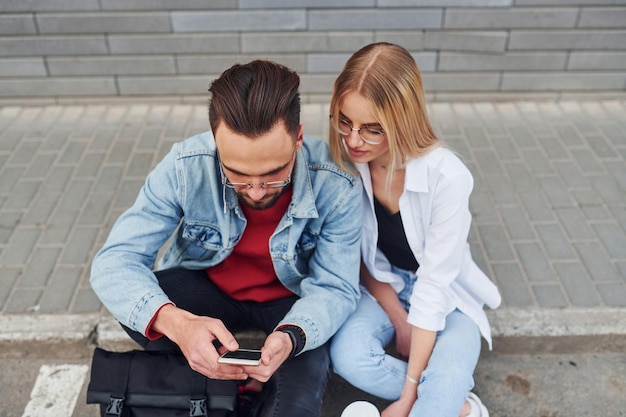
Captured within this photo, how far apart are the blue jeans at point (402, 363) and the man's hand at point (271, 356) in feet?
1.41

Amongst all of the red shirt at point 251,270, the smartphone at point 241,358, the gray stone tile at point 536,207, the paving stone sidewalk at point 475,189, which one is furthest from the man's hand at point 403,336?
the gray stone tile at point 536,207

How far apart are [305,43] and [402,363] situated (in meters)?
2.82

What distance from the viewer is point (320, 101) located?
4.84 metres

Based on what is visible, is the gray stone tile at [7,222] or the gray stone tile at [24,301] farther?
the gray stone tile at [7,222]

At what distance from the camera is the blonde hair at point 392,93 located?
2201 mm

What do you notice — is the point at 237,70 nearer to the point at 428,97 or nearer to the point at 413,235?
the point at 413,235

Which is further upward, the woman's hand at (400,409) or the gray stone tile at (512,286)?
the woman's hand at (400,409)

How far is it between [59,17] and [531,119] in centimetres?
366

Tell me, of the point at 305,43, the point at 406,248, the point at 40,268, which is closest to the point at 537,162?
the point at 305,43

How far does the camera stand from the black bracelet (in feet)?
7.13

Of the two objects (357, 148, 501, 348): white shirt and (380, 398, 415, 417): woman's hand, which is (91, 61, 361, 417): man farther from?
(380, 398, 415, 417): woman's hand

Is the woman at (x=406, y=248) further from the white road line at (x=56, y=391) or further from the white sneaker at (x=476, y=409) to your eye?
the white road line at (x=56, y=391)

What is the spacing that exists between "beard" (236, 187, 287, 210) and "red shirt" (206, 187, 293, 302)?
0.45 feet

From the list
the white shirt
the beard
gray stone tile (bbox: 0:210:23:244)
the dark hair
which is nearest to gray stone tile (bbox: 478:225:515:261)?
the white shirt
